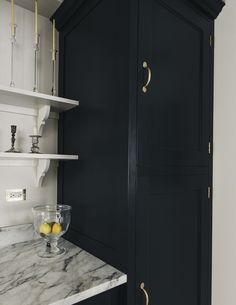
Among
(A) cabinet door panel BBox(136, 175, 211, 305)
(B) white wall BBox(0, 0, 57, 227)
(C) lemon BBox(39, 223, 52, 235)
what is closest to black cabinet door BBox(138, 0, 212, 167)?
(A) cabinet door panel BBox(136, 175, 211, 305)

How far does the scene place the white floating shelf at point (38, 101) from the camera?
3.72 feet

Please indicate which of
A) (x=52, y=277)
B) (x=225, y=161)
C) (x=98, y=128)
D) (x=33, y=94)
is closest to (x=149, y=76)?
(x=98, y=128)

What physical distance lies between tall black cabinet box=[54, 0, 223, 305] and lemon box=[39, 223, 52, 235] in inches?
7.5

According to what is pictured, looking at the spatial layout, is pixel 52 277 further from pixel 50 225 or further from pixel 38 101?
pixel 38 101

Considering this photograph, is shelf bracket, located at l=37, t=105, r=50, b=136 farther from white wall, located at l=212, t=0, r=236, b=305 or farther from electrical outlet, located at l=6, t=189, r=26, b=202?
white wall, located at l=212, t=0, r=236, b=305

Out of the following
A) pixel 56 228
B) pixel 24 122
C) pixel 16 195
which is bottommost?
pixel 56 228

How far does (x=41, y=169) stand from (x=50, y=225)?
34 cm

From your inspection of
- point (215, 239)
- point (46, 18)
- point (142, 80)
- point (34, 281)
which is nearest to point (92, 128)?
point (142, 80)

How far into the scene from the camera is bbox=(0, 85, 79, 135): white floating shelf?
3.72 ft

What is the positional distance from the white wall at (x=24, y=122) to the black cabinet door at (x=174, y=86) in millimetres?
674

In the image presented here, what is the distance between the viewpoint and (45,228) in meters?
1.12

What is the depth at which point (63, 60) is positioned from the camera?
1489 mm

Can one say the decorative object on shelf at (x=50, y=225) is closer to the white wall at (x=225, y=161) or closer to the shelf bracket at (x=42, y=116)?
the shelf bracket at (x=42, y=116)

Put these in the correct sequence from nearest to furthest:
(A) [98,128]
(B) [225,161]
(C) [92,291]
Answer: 1. (C) [92,291]
2. (A) [98,128]
3. (B) [225,161]
